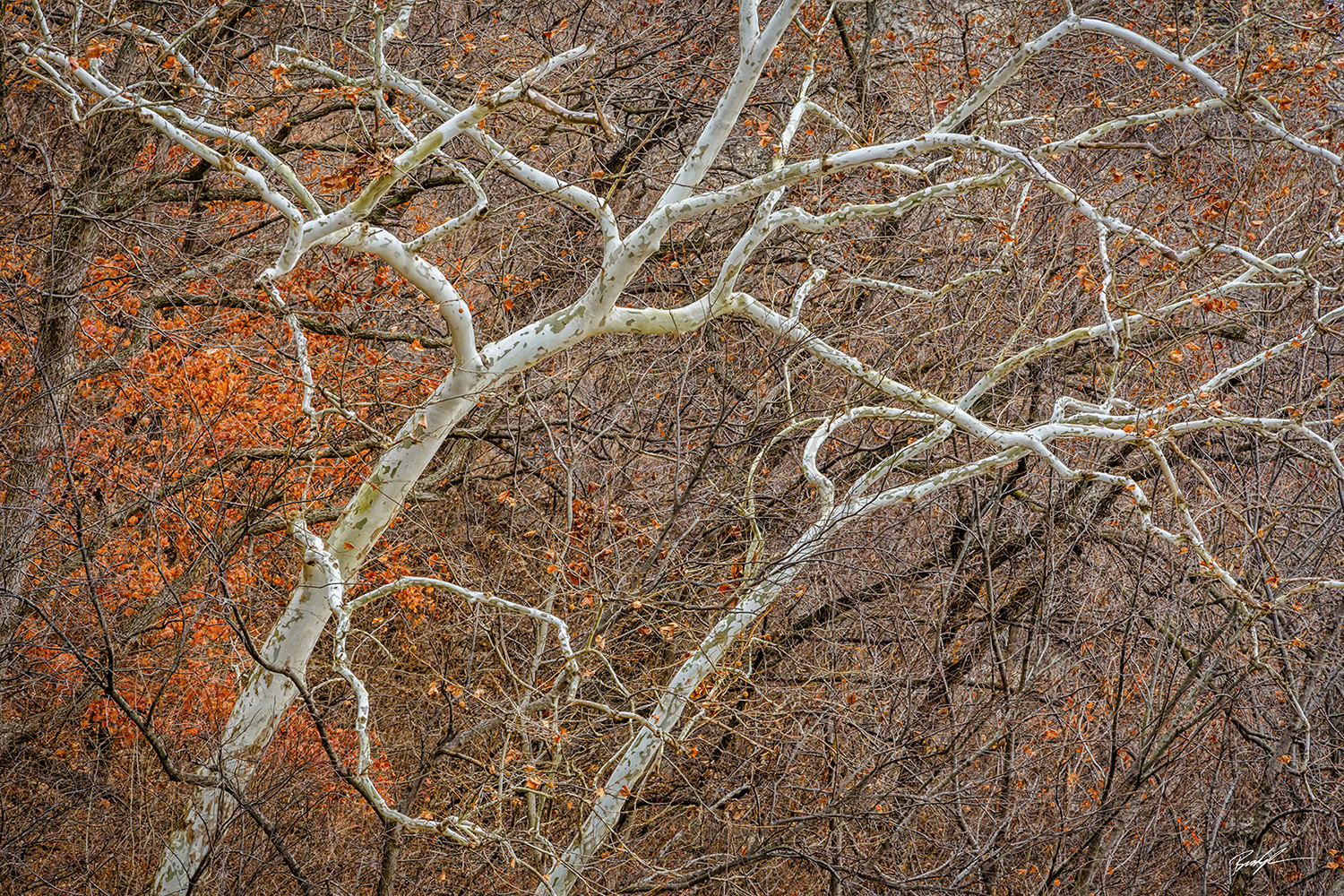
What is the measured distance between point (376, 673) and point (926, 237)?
6984 mm

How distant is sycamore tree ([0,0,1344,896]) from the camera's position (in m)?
6.87

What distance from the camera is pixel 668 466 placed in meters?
10.6

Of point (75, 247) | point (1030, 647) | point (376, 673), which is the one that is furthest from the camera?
point (376, 673)

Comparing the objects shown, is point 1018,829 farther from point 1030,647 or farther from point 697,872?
point 697,872

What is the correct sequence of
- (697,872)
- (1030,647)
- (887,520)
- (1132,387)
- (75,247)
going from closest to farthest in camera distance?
1. (697,872)
2. (75,247)
3. (1030,647)
4. (887,520)
5. (1132,387)

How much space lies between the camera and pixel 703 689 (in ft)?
28.0

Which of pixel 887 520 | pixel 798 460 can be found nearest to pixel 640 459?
pixel 798 460

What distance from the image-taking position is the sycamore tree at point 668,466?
6867 millimetres
